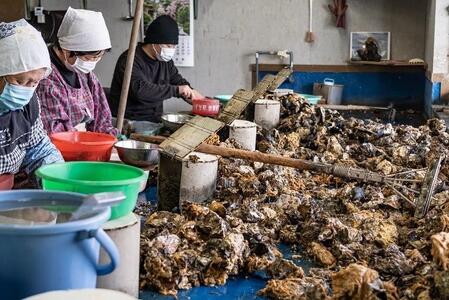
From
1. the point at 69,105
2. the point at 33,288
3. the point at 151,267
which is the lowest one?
the point at 151,267

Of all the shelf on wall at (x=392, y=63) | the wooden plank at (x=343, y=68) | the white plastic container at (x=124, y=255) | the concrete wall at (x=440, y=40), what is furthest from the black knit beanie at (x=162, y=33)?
the white plastic container at (x=124, y=255)

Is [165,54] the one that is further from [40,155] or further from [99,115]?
[40,155]

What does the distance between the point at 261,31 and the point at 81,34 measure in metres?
4.37

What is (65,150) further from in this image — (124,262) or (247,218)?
(124,262)

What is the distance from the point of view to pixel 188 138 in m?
3.10

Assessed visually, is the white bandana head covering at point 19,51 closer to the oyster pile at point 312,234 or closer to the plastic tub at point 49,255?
the oyster pile at point 312,234

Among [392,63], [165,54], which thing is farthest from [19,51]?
[392,63]

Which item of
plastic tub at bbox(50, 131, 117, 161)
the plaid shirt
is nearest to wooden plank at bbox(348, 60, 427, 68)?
the plaid shirt

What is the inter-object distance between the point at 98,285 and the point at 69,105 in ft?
6.24

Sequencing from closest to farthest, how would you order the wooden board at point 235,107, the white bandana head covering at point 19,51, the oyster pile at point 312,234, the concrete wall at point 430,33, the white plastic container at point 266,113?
the oyster pile at point 312,234 < the white bandana head covering at point 19,51 < the wooden board at point 235,107 < the white plastic container at point 266,113 < the concrete wall at point 430,33

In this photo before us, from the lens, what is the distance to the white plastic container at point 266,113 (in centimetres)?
467

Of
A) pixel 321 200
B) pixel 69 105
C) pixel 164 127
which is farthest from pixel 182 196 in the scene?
pixel 164 127

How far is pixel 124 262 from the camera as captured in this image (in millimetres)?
2078

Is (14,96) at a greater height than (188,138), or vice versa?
(14,96)
